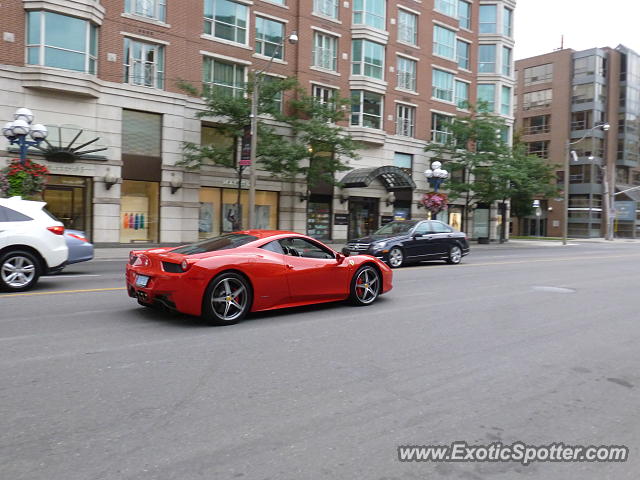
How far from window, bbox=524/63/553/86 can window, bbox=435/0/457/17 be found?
32.4m

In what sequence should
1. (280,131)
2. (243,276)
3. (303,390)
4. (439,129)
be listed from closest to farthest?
(303,390), (243,276), (280,131), (439,129)

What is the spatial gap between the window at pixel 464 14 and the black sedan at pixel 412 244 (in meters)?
27.5

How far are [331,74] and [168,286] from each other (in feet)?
85.2

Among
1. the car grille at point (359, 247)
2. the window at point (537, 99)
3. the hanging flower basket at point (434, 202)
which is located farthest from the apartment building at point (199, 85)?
the window at point (537, 99)

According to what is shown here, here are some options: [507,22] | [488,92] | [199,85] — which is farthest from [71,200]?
[507,22]

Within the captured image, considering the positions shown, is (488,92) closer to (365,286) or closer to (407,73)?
(407,73)

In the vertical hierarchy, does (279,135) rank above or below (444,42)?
below

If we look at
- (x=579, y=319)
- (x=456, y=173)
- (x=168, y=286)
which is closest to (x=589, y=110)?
(x=456, y=173)

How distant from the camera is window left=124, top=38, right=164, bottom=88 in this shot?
2306 centimetres

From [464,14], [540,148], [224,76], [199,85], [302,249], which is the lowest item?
[302,249]

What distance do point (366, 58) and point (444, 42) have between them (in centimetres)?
847

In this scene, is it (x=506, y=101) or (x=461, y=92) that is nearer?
(x=461, y=92)

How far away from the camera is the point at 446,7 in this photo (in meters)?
36.7

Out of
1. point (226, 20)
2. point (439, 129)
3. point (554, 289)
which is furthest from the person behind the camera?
point (439, 129)
